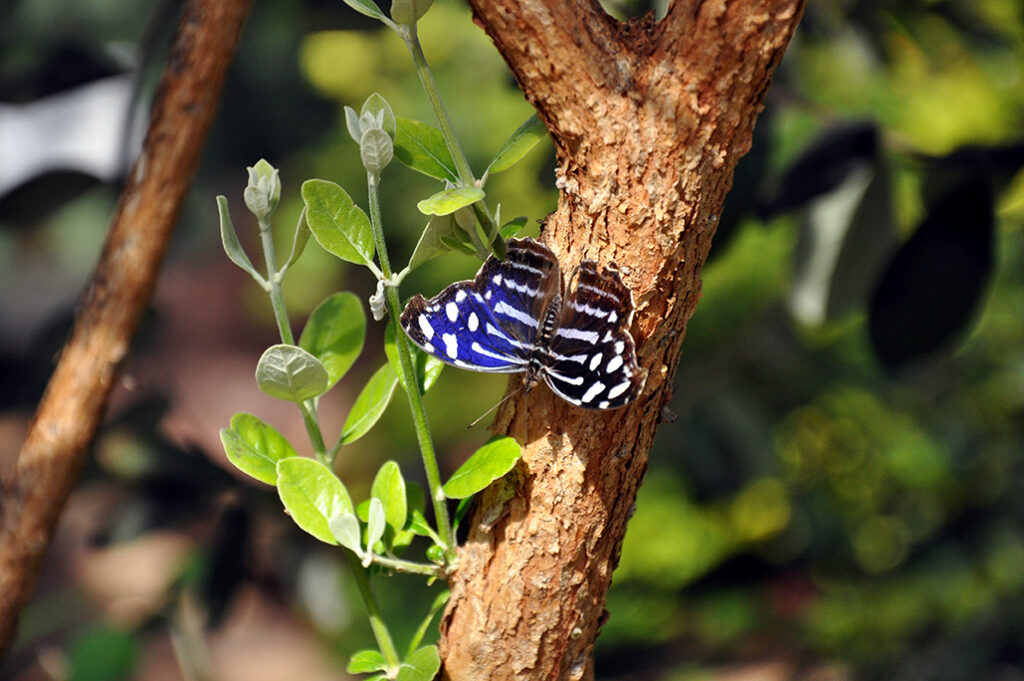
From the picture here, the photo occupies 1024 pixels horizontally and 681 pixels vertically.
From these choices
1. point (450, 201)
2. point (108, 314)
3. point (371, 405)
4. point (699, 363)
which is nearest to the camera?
point (450, 201)

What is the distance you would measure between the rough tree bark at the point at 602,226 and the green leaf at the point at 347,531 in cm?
6

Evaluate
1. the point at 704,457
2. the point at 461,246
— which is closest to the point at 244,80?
the point at 461,246

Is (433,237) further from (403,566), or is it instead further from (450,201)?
(403,566)

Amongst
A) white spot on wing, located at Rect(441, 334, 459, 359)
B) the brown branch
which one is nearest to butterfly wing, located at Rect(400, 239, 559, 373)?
white spot on wing, located at Rect(441, 334, 459, 359)

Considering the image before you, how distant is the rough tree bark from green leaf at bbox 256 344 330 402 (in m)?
0.10

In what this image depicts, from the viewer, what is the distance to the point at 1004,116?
6.50 feet

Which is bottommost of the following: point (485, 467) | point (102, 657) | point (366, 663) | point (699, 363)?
point (699, 363)

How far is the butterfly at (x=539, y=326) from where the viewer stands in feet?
1.26

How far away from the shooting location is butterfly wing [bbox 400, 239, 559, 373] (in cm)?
41

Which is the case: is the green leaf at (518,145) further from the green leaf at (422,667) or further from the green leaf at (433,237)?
the green leaf at (422,667)

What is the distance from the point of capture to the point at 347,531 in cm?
42

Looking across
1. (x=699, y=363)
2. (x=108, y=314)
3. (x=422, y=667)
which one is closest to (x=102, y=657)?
(x=108, y=314)

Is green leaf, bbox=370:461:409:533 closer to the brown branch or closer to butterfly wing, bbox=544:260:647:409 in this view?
butterfly wing, bbox=544:260:647:409

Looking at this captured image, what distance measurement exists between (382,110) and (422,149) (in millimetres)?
35
